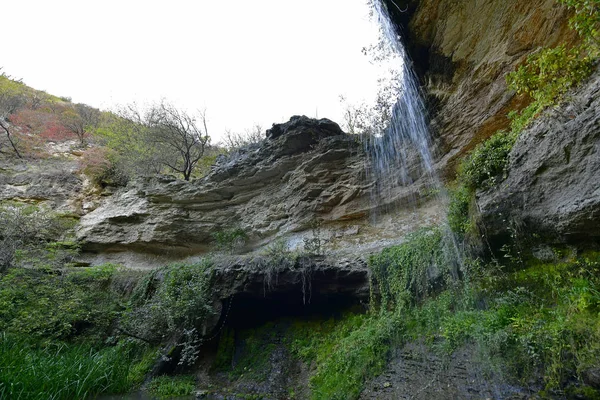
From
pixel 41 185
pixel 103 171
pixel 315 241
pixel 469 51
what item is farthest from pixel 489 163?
pixel 41 185

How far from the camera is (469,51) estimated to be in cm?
777

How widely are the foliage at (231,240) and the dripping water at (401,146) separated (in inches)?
184

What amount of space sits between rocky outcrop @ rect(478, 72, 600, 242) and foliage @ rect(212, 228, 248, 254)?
792 cm

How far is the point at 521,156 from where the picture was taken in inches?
181

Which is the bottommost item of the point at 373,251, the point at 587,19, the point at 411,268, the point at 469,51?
the point at 411,268

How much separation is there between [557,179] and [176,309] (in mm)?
8103

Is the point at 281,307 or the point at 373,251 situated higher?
the point at 373,251

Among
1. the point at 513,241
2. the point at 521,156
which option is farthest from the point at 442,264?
the point at 521,156

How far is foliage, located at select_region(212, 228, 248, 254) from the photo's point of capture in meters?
11.0

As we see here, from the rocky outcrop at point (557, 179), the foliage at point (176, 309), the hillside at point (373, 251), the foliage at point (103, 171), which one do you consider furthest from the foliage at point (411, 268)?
the foliage at point (103, 171)

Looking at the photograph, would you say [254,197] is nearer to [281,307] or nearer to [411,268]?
[281,307]

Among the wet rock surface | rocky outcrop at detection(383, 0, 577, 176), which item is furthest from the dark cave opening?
rocky outcrop at detection(383, 0, 577, 176)

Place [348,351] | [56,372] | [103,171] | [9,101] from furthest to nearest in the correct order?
[9,101], [103,171], [348,351], [56,372]

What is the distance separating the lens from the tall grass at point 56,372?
4.49 metres
